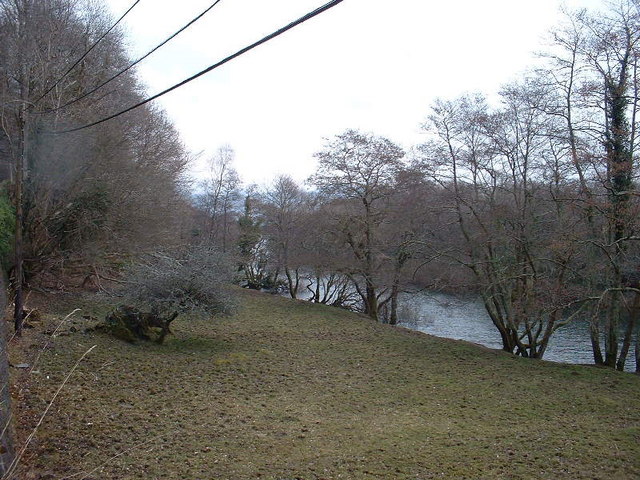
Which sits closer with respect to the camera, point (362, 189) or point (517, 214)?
point (517, 214)

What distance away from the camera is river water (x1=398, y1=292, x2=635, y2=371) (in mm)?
14992

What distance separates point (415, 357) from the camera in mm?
11320

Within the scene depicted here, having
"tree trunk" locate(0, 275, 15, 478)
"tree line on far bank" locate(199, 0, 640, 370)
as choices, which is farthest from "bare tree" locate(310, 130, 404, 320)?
"tree trunk" locate(0, 275, 15, 478)

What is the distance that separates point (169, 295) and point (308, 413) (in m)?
4.27

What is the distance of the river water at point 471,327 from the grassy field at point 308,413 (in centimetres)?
443

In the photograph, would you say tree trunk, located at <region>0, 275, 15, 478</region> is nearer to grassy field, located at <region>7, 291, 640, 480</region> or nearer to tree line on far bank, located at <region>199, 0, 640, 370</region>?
grassy field, located at <region>7, 291, 640, 480</region>

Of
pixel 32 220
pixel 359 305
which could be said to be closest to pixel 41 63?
pixel 32 220

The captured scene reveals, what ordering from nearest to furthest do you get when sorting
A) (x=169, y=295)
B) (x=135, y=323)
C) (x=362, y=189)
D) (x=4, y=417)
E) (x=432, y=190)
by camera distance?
(x=4, y=417)
(x=169, y=295)
(x=135, y=323)
(x=432, y=190)
(x=362, y=189)

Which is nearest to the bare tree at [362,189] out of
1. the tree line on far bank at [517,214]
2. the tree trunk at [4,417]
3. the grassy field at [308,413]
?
the tree line on far bank at [517,214]

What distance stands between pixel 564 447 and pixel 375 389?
3.32 m

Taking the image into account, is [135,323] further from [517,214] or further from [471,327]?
[471,327]

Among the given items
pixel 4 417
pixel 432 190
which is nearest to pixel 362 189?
pixel 432 190

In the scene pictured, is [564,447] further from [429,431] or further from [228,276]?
[228,276]

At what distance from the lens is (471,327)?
19953mm
